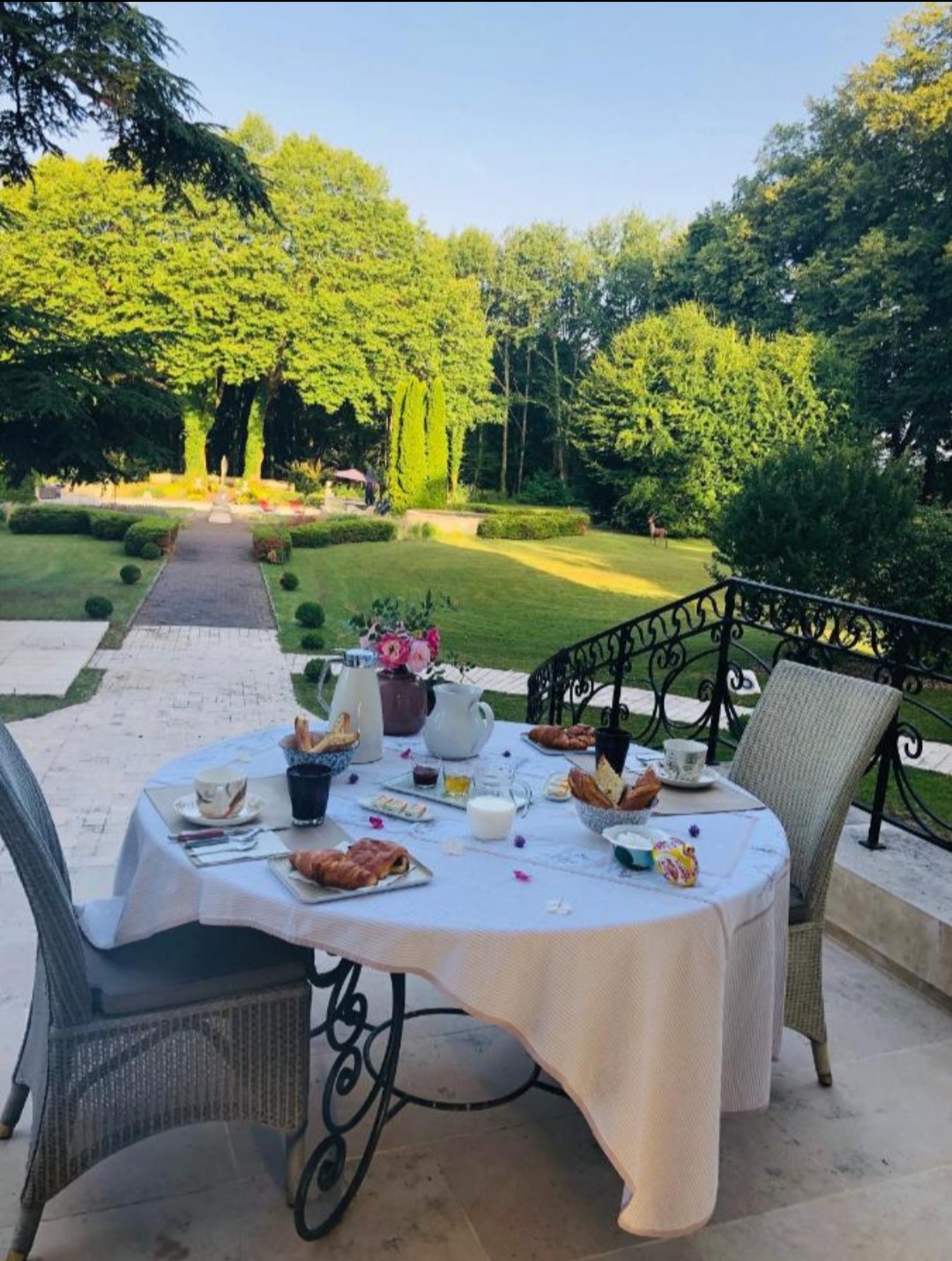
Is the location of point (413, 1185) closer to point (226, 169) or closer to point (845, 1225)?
point (845, 1225)

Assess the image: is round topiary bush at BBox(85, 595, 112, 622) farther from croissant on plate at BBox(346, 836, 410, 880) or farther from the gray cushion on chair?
croissant on plate at BBox(346, 836, 410, 880)

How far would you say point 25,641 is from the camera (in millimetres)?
8039

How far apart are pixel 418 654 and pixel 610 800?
631 mm

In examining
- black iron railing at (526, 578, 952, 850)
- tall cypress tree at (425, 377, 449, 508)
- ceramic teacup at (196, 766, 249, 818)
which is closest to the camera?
ceramic teacup at (196, 766, 249, 818)

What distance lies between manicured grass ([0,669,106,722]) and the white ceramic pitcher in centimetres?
427

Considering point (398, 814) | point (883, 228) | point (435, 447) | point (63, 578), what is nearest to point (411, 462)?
point (435, 447)

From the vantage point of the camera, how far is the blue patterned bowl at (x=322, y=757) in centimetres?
185

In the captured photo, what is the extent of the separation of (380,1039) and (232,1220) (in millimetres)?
671

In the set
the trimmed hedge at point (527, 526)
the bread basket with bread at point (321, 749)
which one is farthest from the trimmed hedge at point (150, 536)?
the bread basket with bread at point (321, 749)

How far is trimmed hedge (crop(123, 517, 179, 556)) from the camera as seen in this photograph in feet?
47.0

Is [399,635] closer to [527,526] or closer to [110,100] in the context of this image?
[110,100]

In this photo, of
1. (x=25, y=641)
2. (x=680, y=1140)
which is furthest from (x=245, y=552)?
(x=680, y=1140)

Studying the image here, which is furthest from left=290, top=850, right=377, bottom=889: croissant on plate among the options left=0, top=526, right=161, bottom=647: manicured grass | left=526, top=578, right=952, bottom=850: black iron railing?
left=0, top=526, right=161, bottom=647: manicured grass

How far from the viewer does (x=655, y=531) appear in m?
22.2
